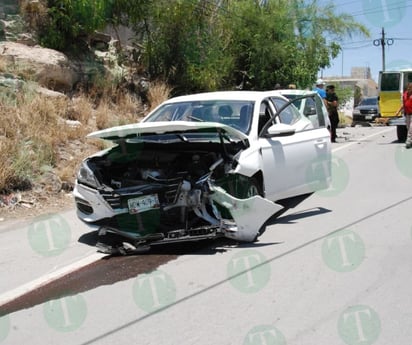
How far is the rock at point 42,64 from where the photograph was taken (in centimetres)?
1335

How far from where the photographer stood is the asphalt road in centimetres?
386

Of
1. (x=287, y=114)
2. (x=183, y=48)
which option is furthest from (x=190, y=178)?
(x=183, y=48)

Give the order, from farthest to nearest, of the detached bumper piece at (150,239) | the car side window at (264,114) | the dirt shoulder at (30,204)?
the dirt shoulder at (30,204)
the car side window at (264,114)
the detached bumper piece at (150,239)

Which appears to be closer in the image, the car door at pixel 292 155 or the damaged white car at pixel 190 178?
the damaged white car at pixel 190 178

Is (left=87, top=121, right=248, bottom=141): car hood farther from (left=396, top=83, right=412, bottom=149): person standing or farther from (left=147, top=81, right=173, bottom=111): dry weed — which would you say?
(left=147, top=81, right=173, bottom=111): dry weed

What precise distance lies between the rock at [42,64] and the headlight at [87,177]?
7958 mm

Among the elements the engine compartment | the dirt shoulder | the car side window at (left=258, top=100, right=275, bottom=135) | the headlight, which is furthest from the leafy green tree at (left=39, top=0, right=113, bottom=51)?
the headlight

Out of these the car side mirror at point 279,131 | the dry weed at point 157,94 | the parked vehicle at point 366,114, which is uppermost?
the dry weed at point 157,94

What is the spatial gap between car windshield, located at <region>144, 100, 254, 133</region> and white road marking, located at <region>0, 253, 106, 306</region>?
2280 mm

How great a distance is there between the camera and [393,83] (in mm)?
18734

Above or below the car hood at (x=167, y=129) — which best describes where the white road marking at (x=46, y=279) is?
below

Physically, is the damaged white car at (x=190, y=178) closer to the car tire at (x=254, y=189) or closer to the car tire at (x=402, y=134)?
the car tire at (x=254, y=189)

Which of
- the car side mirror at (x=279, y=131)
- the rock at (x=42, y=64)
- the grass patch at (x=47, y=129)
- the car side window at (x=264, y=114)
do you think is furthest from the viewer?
the rock at (x=42, y=64)

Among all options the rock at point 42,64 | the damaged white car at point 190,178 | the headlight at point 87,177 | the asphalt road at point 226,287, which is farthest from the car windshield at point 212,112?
the rock at point 42,64
